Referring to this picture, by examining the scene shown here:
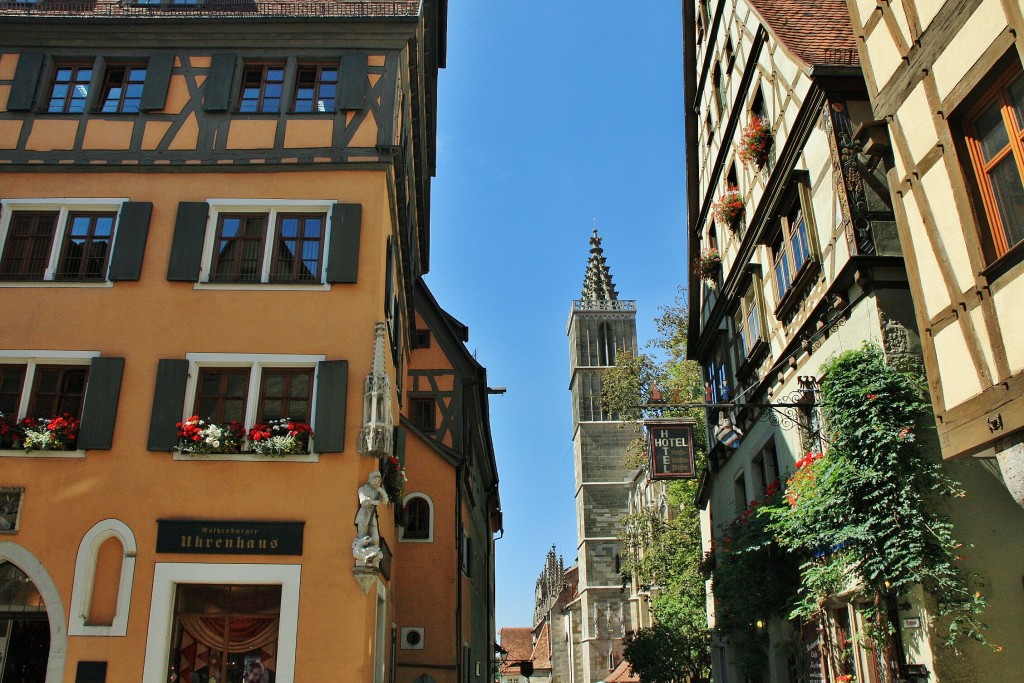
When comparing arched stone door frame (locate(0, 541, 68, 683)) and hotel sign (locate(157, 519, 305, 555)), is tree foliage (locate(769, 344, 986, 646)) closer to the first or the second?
hotel sign (locate(157, 519, 305, 555))

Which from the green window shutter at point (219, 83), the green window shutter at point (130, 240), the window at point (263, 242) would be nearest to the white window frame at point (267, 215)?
the window at point (263, 242)

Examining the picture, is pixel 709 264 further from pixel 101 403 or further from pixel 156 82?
pixel 101 403

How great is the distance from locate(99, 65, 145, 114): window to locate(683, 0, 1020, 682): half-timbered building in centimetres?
1050

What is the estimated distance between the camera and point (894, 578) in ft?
29.3

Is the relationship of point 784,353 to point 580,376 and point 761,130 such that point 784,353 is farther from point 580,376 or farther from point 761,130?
point 580,376

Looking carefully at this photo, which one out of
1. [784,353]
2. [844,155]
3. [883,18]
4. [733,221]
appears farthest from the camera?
[733,221]

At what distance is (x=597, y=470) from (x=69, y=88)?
240ft

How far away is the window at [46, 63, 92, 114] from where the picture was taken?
1398cm

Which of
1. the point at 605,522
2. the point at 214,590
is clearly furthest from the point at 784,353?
the point at 605,522

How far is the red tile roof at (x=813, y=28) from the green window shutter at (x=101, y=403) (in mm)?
11028

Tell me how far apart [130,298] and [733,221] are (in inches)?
441

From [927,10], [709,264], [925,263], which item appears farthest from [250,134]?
[709,264]

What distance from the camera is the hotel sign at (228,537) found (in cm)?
1144

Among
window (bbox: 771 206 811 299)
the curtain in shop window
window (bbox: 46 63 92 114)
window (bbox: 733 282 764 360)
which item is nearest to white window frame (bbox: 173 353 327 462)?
the curtain in shop window
